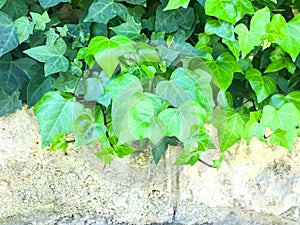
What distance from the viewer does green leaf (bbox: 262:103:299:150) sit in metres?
0.97

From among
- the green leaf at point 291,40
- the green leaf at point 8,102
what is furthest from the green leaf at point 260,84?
the green leaf at point 8,102

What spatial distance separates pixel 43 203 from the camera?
3.74ft

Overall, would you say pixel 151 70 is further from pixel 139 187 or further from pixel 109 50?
pixel 139 187

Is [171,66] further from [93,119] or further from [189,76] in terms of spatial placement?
[93,119]

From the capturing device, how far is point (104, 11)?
0.90 m

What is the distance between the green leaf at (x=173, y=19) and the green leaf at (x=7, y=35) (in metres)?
0.30

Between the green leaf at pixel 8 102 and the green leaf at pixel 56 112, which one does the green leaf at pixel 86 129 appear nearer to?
the green leaf at pixel 56 112

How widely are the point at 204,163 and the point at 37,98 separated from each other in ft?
1.43

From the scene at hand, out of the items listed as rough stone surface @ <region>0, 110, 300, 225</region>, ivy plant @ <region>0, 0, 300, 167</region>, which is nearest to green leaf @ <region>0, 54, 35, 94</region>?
ivy plant @ <region>0, 0, 300, 167</region>

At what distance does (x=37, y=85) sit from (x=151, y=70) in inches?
12.1

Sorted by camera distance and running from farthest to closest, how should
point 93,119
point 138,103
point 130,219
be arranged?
point 130,219 → point 93,119 → point 138,103

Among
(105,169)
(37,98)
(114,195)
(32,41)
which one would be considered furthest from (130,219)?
(32,41)

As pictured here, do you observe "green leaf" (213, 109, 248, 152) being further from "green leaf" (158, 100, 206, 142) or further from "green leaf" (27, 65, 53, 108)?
"green leaf" (27, 65, 53, 108)

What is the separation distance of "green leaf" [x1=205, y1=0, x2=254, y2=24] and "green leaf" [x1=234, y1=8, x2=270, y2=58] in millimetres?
21
